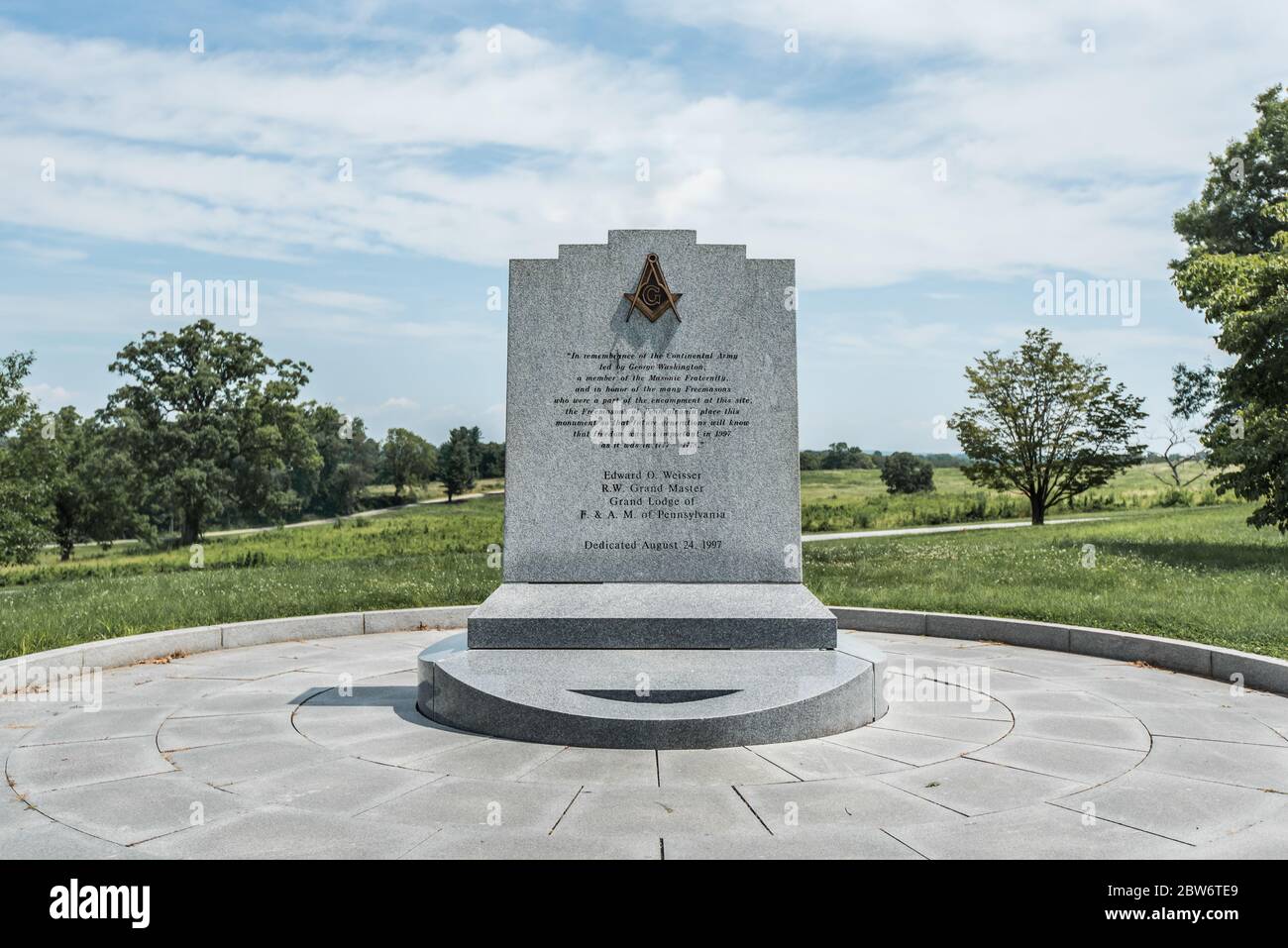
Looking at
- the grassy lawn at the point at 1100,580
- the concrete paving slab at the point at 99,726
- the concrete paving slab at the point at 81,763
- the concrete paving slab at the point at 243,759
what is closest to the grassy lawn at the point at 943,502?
the grassy lawn at the point at 1100,580

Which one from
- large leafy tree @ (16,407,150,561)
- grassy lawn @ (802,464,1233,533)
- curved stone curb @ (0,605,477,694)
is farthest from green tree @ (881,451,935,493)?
curved stone curb @ (0,605,477,694)

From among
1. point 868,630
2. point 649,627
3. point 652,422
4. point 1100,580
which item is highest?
point 652,422

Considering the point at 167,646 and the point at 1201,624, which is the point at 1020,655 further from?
the point at 167,646

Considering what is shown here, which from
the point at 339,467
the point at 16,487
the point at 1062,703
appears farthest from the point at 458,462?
the point at 1062,703

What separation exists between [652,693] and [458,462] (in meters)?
39.8

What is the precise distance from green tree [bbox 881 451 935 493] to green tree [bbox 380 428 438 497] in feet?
77.3

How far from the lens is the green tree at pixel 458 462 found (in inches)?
1791

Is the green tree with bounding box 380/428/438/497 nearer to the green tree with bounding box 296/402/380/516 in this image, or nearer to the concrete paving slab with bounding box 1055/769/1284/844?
the green tree with bounding box 296/402/380/516

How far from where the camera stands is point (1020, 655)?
31.8 feet

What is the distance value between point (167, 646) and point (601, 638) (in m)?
4.95

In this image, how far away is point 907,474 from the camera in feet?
161

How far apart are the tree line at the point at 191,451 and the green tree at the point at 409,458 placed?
0.06m

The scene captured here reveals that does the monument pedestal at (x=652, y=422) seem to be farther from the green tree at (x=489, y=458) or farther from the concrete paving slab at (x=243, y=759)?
the green tree at (x=489, y=458)

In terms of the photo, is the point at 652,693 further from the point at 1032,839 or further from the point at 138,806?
the point at 138,806
